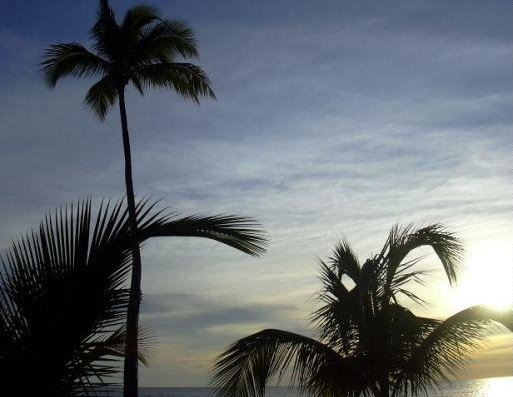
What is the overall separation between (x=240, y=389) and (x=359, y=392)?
87.5 inches

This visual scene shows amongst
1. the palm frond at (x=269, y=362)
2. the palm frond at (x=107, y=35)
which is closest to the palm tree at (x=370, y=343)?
the palm frond at (x=269, y=362)

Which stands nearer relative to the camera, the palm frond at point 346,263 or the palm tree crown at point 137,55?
the palm frond at point 346,263

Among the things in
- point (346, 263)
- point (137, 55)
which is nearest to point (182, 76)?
point (137, 55)

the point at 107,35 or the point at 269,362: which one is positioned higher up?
the point at 107,35

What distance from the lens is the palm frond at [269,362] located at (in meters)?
9.80

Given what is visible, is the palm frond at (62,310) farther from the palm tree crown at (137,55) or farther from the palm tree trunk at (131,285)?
the palm tree crown at (137,55)

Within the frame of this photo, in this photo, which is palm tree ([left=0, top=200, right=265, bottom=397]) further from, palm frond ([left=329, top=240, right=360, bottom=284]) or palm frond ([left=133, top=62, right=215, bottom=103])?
palm frond ([left=133, top=62, right=215, bottom=103])

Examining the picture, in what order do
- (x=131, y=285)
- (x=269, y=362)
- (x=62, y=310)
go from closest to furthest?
(x=62, y=310)
(x=269, y=362)
(x=131, y=285)

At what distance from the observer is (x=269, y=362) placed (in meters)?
10.1

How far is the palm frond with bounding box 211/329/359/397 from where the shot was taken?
9.80 meters

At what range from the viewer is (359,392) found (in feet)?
34.8

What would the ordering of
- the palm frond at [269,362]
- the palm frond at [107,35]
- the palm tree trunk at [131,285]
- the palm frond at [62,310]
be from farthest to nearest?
the palm frond at [107,35], the palm tree trunk at [131,285], the palm frond at [269,362], the palm frond at [62,310]

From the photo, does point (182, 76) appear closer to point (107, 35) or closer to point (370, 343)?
point (107, 35)

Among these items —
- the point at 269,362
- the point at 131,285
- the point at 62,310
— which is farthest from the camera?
the point at 131,285
